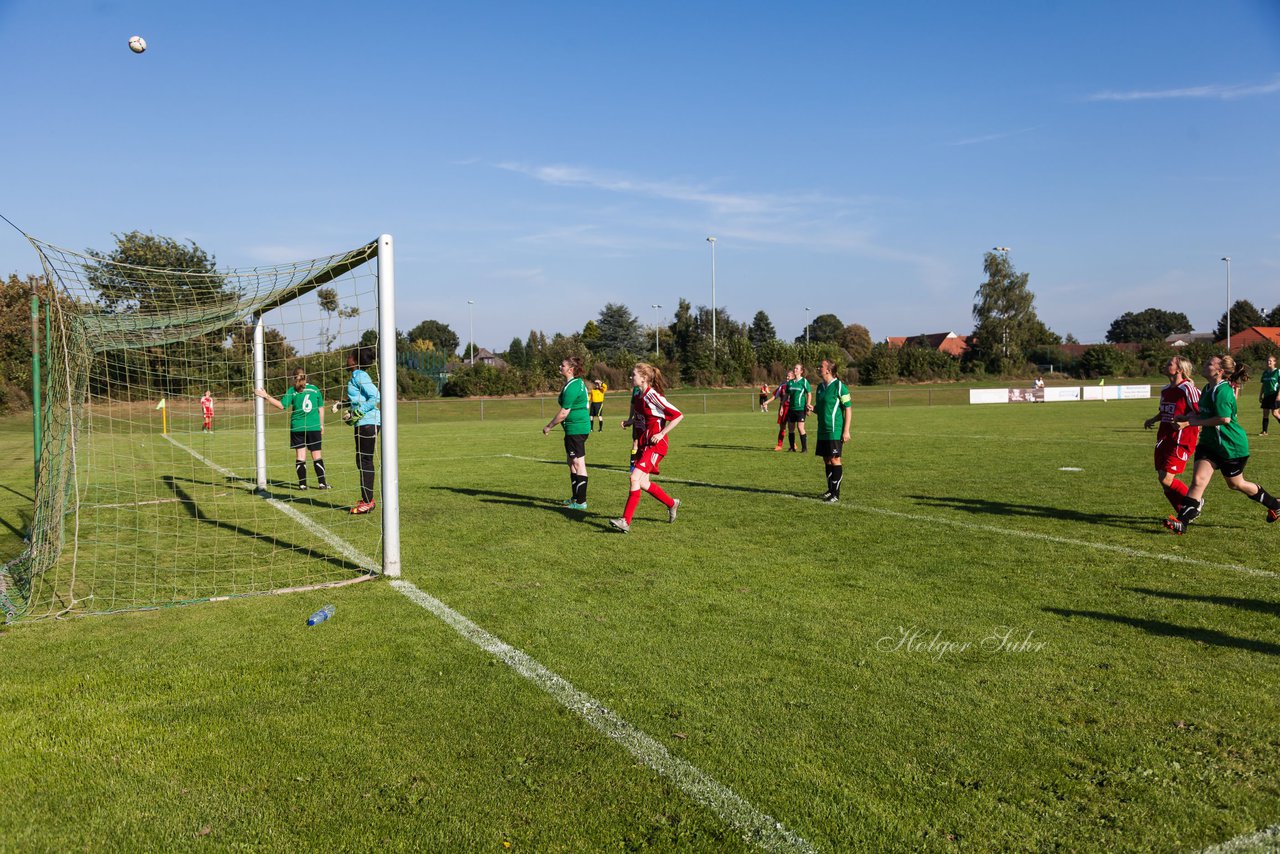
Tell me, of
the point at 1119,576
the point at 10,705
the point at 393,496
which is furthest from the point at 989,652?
the point at 10,705

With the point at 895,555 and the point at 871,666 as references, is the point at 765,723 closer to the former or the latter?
the point at 871,666

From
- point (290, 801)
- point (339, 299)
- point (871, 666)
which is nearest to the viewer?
point (290, 801)

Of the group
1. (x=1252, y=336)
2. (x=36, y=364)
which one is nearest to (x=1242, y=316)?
(x=1252, y=336)

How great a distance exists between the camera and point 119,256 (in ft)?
134

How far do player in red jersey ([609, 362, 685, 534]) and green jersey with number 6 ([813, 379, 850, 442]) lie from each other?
263 centimetres

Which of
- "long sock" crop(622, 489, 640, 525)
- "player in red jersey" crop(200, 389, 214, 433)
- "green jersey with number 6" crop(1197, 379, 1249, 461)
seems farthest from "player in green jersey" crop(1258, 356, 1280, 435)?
"player in red jersey" crop(200, 389, 214, 433)

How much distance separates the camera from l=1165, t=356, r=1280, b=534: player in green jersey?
8555mm

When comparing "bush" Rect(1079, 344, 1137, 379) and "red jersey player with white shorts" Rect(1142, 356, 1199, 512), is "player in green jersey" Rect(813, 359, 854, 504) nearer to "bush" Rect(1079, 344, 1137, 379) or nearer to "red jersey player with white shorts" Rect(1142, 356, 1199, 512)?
"red jersey player with white shorts" Rect(1142, 356, 1199, 512)

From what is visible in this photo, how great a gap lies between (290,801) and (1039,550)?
6.87 m

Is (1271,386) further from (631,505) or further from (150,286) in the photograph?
(150,286)

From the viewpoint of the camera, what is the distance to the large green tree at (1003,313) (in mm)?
79750

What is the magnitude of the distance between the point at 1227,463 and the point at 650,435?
231 inches

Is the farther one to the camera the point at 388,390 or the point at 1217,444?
the point at 1217,444

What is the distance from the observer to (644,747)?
12.6 ft
